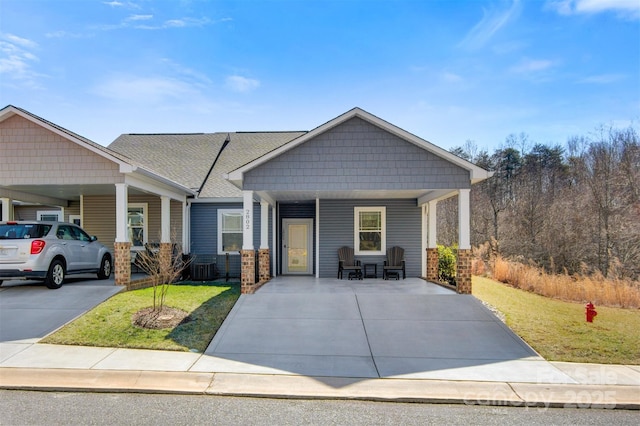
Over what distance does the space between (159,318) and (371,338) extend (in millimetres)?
4193

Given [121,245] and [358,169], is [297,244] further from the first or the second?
[121,245]

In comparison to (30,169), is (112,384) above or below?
below

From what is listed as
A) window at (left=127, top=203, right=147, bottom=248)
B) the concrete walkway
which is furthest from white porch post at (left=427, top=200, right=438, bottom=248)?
window at (left=127, top=203, right=147, bottom=248)

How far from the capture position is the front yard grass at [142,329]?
704 cm

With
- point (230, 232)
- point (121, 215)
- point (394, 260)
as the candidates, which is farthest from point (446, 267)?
point (121, 215)

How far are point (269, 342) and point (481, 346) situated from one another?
3.71 m

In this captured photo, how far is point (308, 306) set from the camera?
29.6 ft

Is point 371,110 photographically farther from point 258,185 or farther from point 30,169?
point 30,169

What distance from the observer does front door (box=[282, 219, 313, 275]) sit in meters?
14.5

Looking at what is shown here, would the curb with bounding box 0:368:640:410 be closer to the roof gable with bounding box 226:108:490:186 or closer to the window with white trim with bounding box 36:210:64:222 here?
the roof gable with bounding box 226:108:490:186

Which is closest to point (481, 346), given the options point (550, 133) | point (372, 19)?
point (372, 19)

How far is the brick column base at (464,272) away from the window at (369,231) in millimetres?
3882

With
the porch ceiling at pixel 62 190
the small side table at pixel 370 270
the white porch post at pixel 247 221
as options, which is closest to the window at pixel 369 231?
the small side table at pixel 370 270

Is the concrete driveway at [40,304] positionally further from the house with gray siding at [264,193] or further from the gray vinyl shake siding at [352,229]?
the gray vinyl shake siding at [352,229]
